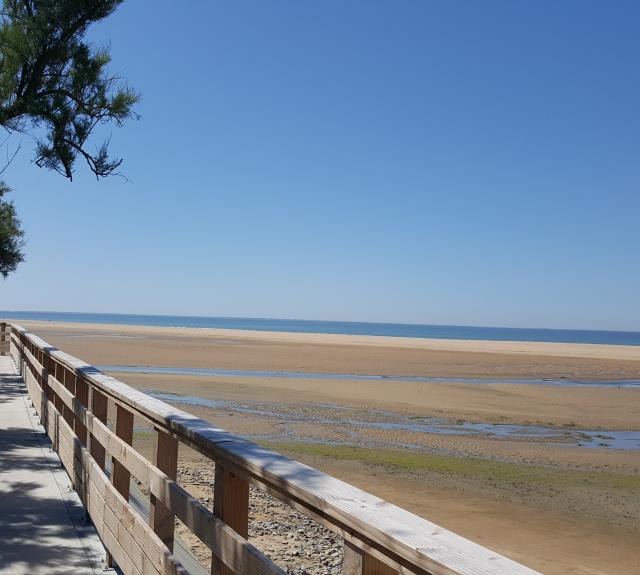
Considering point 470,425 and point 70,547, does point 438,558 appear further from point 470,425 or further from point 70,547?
point 470,425

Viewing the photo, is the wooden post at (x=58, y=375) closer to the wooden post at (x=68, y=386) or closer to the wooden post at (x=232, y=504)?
the wooden post at (x=68, y=386)

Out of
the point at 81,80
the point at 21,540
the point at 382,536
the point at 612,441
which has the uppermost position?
the point at 81,80

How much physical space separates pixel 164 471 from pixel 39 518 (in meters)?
2.17

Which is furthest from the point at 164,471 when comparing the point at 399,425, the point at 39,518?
the point at 399,425

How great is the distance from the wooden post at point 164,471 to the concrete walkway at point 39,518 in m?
0.97

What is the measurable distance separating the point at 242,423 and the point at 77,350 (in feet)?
71.9

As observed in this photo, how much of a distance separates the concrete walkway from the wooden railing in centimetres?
19

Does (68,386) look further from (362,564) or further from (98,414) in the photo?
(362,564)

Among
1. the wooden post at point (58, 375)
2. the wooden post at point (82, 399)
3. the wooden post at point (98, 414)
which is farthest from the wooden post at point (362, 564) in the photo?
the wooden post at point (58, 375)

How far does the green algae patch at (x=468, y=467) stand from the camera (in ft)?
32.7

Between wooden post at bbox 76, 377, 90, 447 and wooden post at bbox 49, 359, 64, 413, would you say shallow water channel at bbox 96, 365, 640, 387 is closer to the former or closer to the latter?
wooden post at bbox 49, 359, 64, 413

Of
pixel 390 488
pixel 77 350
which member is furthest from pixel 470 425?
pixel 77 350

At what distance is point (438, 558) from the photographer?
1.37m

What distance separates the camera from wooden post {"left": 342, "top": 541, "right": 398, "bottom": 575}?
1598mm
